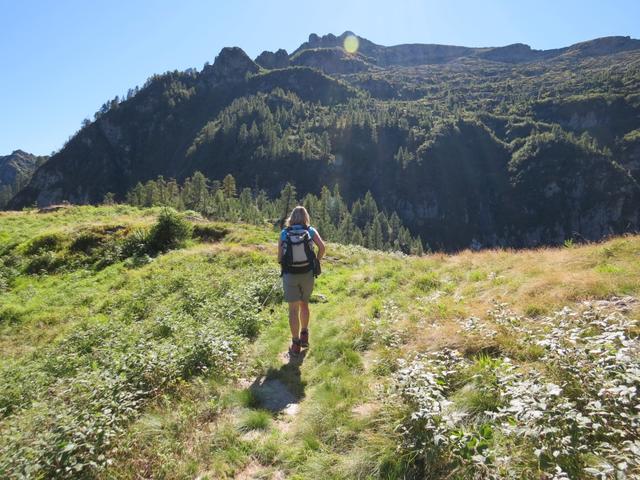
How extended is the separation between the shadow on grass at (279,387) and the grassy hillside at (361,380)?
36 millimetres

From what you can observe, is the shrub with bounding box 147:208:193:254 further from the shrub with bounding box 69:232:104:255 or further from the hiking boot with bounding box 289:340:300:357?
the hiking boot with bounding box 289:340:300:357

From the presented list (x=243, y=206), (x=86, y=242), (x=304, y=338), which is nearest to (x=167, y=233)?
(x=86, y=242)

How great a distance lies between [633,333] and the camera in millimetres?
5039

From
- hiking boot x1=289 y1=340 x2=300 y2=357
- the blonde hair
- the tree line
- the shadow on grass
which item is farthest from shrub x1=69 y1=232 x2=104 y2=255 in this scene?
the tree line

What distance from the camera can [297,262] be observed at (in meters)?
7.68


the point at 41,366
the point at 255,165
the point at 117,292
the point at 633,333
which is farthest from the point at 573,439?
the point at 255,165

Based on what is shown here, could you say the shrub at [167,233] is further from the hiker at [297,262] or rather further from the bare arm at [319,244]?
the bare arm at [319,244]

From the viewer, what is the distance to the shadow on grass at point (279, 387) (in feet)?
→ 20.4

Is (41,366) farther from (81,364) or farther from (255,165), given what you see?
(255,165)

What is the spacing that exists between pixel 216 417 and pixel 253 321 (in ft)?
12.8

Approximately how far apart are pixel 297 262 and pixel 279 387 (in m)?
2.43

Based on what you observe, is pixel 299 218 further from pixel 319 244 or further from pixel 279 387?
pixel 279 387

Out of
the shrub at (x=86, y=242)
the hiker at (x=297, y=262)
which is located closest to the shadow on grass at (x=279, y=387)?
the hiker at (x=297, y=262)

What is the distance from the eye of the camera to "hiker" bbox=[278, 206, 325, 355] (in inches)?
303
